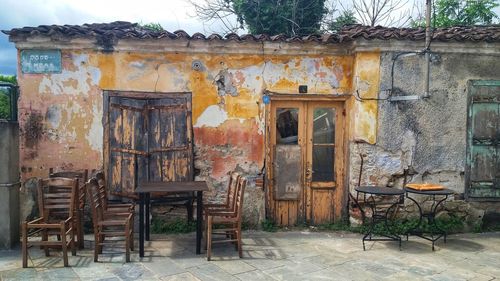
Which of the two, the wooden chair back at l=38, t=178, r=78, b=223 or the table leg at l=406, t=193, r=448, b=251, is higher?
the wooden chair back at l=38, t=178, r=78, b=223

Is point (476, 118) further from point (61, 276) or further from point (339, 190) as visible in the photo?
point (61, 276)

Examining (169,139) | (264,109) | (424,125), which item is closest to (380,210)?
(424,125)

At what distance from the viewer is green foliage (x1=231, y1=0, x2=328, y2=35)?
13.5m

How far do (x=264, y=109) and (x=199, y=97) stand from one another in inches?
42.2

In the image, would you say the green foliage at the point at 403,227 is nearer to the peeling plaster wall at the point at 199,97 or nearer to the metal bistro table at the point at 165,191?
the peeling plaster wall at the point at 199,97

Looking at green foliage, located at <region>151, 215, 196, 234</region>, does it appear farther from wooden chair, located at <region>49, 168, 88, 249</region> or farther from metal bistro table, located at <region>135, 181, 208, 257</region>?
wooden chair, located at <region>49, 168, 88, 249</region>

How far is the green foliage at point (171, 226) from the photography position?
6.15 metres

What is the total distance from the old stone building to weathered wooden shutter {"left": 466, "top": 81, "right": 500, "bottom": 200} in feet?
0.06

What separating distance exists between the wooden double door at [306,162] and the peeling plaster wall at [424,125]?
42 centimetres

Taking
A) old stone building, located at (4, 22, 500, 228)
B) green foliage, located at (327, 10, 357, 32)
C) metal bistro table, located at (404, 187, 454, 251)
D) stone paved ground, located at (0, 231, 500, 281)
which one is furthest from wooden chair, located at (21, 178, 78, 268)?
green foliage, located at (327, 10, 357, 32)

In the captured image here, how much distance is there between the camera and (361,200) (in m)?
6.34

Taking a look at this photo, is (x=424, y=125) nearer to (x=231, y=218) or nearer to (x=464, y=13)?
(x=231, y=218)

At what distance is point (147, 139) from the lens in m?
6.22

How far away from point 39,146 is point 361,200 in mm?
5180
